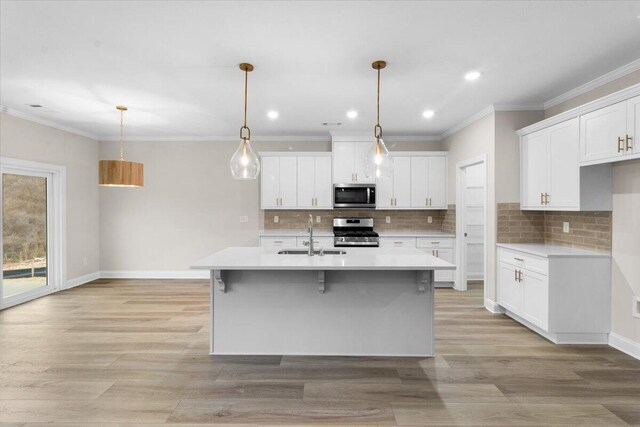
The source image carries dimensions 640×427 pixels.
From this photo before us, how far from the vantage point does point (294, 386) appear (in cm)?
275

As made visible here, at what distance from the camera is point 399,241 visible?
235 inches

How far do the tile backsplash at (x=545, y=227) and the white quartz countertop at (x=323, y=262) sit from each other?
173 cm

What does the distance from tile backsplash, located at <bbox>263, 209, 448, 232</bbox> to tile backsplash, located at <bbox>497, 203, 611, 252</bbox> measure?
197 cm

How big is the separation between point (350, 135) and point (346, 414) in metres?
4.65

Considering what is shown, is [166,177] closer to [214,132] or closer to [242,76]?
[214,132]

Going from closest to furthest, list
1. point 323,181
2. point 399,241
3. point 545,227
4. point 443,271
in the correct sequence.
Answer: point 545,227
point 443,271
point 399,241
point 323,181

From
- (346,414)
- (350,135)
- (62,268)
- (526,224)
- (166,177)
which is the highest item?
(350,135)

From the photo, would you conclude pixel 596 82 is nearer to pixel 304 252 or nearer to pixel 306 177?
pixel 304 252

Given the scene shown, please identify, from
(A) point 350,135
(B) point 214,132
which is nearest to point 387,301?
(A) point 350,135

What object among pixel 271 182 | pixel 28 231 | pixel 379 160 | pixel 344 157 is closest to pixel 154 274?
pixel 28 231

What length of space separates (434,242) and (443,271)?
1.57ft

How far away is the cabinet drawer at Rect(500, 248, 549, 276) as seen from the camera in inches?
143

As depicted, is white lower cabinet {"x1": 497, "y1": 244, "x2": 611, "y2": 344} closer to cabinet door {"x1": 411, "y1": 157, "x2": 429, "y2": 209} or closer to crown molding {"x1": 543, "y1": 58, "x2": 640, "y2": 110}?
crown molding {"x1": 543, "y1": 58, "x2": 640, "y2": 110}

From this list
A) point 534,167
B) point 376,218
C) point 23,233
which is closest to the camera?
point 534,167
